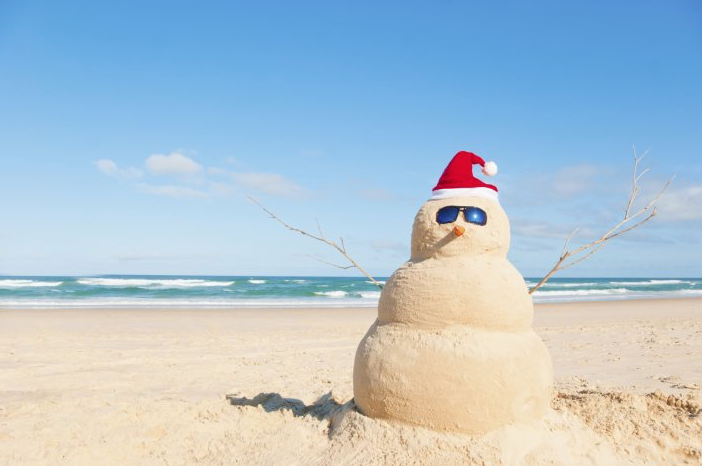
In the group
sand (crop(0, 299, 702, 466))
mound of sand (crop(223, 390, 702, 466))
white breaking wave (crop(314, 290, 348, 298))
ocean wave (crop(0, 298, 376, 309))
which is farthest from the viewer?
white breaking wave (crop(314, 290, 348, 298))

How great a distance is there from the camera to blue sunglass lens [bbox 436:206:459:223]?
407cm

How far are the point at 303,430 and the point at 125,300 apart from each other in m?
23.3

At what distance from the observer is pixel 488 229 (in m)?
4.09

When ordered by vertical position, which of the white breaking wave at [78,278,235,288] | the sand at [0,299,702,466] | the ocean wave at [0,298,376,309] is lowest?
the sand at [0,299,702,466]

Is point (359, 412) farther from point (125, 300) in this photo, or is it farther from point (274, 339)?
point (125, 300)

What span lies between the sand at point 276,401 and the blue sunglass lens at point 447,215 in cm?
154

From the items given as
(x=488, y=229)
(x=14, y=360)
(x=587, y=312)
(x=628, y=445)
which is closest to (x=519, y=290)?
(x=488, y=229)

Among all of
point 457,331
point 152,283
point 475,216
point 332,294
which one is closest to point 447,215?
point 475,216

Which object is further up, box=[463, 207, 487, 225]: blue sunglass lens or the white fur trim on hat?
the white fur trim on hat

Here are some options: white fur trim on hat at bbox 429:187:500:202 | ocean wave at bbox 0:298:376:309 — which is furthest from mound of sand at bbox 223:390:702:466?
ocean wave at bbox 0:298:376:309

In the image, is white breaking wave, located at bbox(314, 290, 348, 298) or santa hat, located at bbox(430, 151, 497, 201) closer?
santa hat, located at bbox(430, 151, 497, 201)

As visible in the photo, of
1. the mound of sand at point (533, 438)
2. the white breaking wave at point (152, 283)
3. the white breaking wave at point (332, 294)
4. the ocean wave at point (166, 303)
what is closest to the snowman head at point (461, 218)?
the mound of sand at point (533, 438)

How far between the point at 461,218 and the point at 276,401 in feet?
9.13

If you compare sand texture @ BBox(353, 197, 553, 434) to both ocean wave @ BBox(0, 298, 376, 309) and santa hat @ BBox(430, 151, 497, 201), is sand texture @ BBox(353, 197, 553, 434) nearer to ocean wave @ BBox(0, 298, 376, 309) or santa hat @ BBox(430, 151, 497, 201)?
santa hat @ BBox(430, 151, 497, 201)
